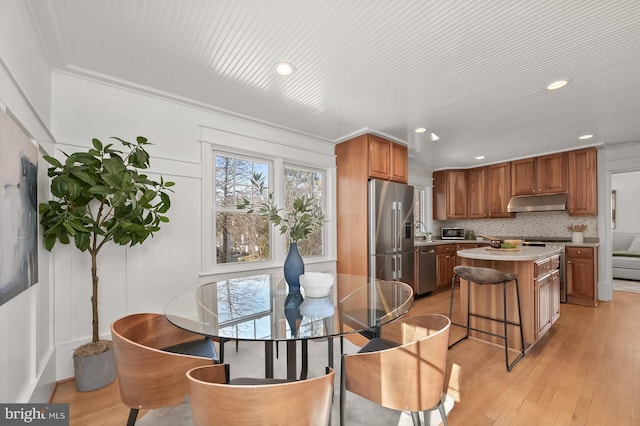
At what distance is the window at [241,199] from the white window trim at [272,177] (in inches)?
1.8

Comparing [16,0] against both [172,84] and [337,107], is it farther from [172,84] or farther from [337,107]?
[337,107]

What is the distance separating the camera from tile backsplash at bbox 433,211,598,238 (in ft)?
14.9

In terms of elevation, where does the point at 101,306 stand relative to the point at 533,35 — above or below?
below

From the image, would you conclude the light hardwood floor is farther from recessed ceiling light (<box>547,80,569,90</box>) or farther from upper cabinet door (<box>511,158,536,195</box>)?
upper cabinet door (<box>511,158,536,195</box>)

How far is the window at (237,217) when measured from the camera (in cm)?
307

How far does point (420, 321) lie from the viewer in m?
1.67

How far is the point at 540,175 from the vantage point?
4742 mm

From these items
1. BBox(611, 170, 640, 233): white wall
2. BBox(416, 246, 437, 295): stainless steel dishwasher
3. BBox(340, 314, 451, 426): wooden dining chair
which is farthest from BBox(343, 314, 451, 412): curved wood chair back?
BBox(611, 170, 640, 233): white wall

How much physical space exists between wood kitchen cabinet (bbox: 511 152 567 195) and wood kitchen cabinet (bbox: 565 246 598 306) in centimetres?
108

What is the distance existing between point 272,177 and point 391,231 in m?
1.85

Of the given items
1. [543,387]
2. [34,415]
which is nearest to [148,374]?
[34,415]

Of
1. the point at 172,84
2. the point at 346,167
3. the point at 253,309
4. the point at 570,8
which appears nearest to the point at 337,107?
the point at 346,167

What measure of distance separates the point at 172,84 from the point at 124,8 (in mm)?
884

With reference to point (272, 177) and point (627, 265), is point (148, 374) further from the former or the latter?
point (627, 265)
